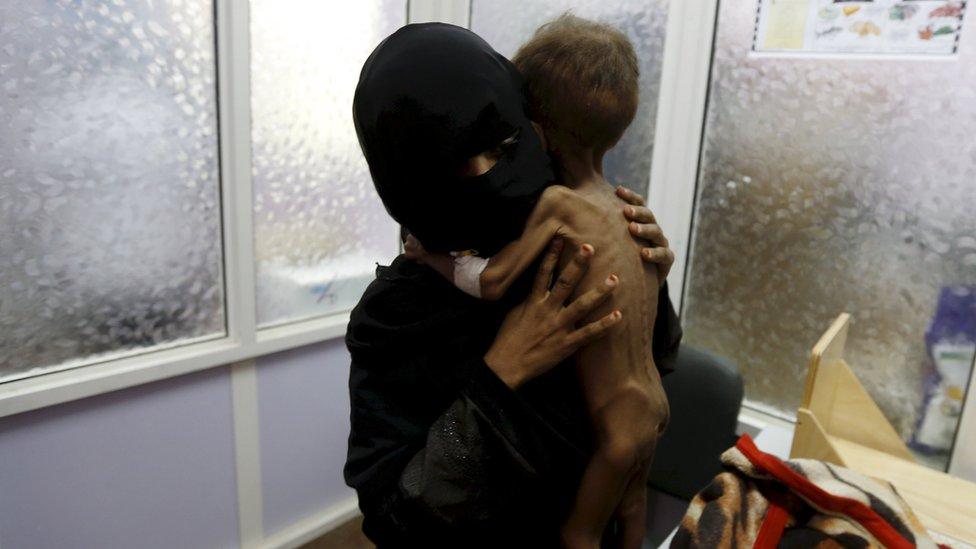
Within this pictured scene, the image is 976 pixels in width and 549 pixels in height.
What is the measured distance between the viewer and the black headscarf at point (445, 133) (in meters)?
0.63

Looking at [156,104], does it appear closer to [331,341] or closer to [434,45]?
[331,341]

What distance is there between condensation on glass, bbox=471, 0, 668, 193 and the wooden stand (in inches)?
31.3

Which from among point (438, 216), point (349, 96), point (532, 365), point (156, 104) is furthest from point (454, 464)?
point (349, 96)

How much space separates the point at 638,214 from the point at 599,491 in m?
0.37

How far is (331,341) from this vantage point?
2240 millimetres

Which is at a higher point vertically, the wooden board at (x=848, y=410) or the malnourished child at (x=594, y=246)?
the malnourished child at (x=594, y=246)

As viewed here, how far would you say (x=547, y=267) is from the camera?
73 centimetres

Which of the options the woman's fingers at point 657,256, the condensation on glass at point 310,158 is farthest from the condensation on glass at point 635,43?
the woman's fingers at point 657,256

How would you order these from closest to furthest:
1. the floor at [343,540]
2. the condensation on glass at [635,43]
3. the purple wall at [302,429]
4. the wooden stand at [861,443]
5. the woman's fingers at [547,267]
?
the woman's fingers at [547,267]
the wooden stand at [861,443]
the condensation on glass at [635,43]
the purple wall at [302,429]
the floor at [343,540]

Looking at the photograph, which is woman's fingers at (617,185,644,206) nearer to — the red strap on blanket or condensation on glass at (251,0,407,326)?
the red strap on blanket

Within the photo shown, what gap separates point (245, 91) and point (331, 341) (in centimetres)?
94

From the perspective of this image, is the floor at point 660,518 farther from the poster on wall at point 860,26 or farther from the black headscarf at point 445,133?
the black headscarf at point 445,133

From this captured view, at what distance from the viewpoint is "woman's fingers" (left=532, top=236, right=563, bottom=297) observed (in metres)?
0.73

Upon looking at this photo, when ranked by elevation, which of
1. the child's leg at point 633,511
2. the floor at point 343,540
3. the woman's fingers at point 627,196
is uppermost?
Answer: the woman's fingers at point 627,196
